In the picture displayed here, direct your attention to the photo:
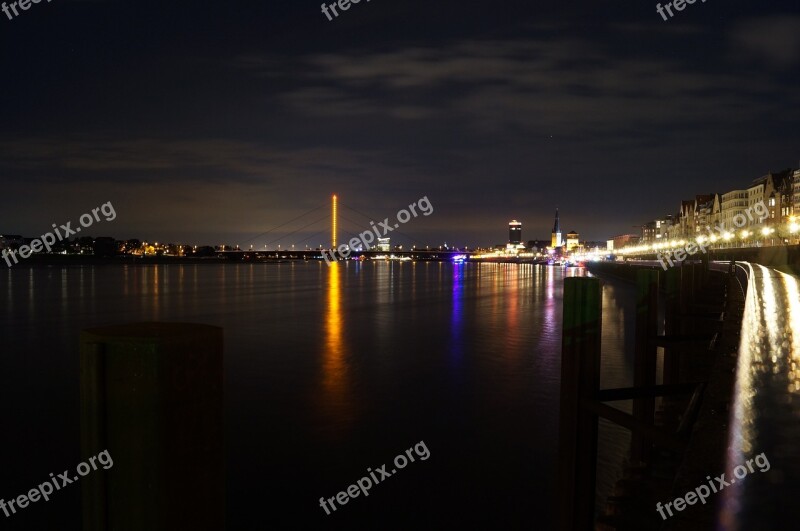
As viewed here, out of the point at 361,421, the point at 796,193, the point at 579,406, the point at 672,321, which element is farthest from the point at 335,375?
the point at 796,193

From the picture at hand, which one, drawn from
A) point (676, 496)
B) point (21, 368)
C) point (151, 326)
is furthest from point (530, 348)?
point (151, 326)

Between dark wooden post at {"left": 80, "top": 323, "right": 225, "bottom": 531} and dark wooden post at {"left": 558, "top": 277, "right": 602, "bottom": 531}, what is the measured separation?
4.12 m

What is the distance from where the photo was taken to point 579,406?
18.3 feet

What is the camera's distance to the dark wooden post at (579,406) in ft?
18.1

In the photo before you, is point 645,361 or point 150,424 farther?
point 645,361

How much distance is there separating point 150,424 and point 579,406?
4.40 metres

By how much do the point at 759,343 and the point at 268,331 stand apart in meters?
22.3

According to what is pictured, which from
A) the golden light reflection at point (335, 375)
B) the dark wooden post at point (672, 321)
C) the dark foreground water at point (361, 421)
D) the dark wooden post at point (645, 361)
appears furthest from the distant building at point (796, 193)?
the dark wooden post at point (645, 361)

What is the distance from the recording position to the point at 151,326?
2119 millimetres

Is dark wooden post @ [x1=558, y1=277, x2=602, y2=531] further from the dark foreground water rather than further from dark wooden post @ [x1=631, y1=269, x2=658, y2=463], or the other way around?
dark wooden post @ [x1=631, y1=269, x2=658, y2=463]

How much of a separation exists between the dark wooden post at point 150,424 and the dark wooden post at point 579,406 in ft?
13.5

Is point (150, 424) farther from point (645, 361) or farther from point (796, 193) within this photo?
point (796, 193)

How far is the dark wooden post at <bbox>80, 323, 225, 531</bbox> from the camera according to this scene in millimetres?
1982

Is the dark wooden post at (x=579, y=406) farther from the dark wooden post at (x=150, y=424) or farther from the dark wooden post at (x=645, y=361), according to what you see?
the dark wooden post at (x=150, y=424)
